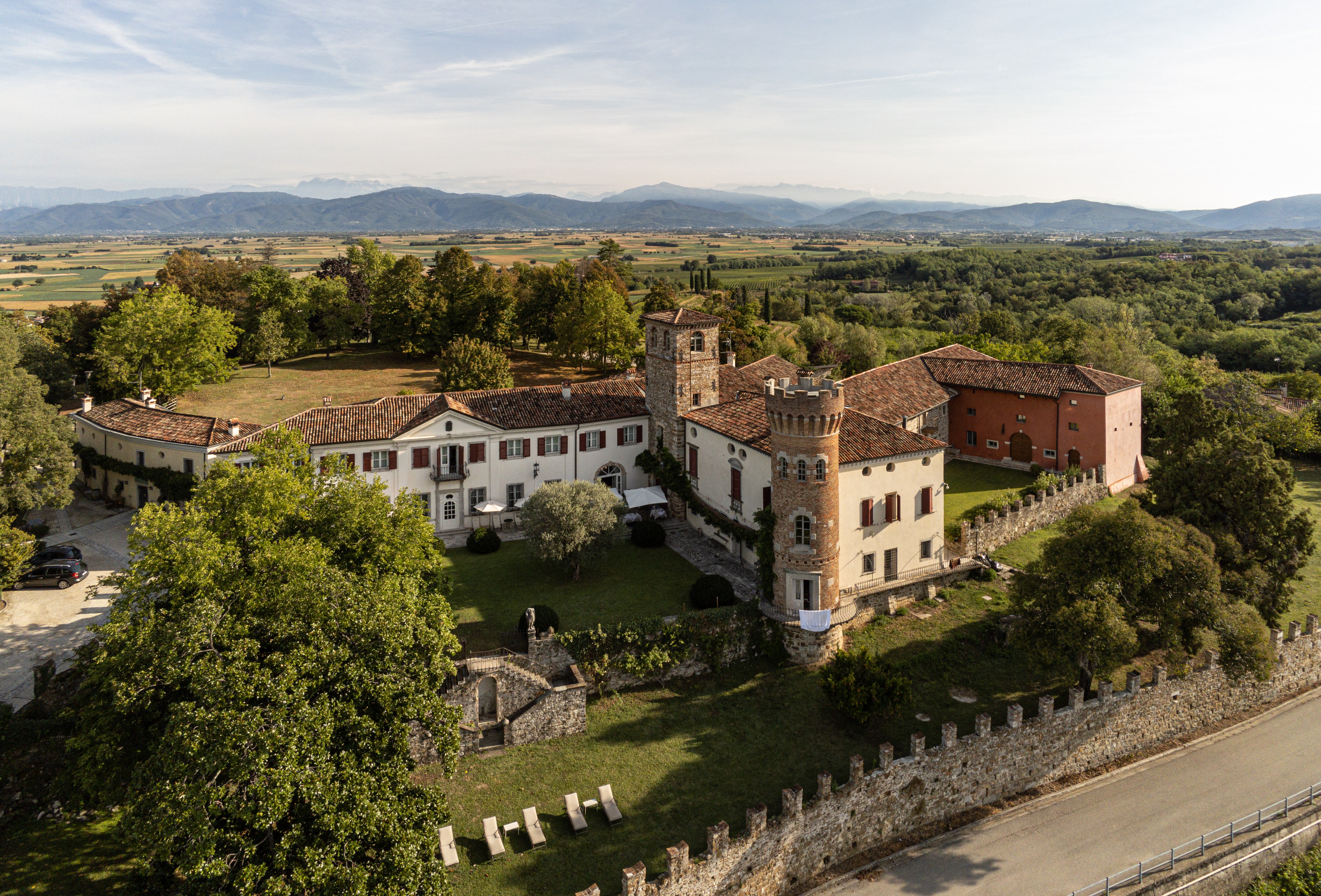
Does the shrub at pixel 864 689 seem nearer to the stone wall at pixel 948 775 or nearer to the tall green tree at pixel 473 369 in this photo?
the stone wall at pixel 948 775

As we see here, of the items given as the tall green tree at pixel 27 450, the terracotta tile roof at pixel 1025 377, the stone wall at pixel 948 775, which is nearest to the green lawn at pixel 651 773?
the stone wall at pixel 948 775

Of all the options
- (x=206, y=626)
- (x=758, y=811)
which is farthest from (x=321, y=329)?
(x=758, y=811)

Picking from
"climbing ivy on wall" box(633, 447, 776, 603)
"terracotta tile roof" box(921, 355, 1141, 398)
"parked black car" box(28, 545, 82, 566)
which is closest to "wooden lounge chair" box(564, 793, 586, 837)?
"climbing ivy on wall" box(633, 447, 776, 603)

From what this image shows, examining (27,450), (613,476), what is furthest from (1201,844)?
(27,450)

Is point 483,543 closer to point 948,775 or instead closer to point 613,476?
point 613,476

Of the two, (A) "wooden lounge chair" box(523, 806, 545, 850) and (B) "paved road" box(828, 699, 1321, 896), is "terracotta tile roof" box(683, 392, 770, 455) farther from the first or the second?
(A) "wooden lounge chair" box(523, 806, 545, 850)
